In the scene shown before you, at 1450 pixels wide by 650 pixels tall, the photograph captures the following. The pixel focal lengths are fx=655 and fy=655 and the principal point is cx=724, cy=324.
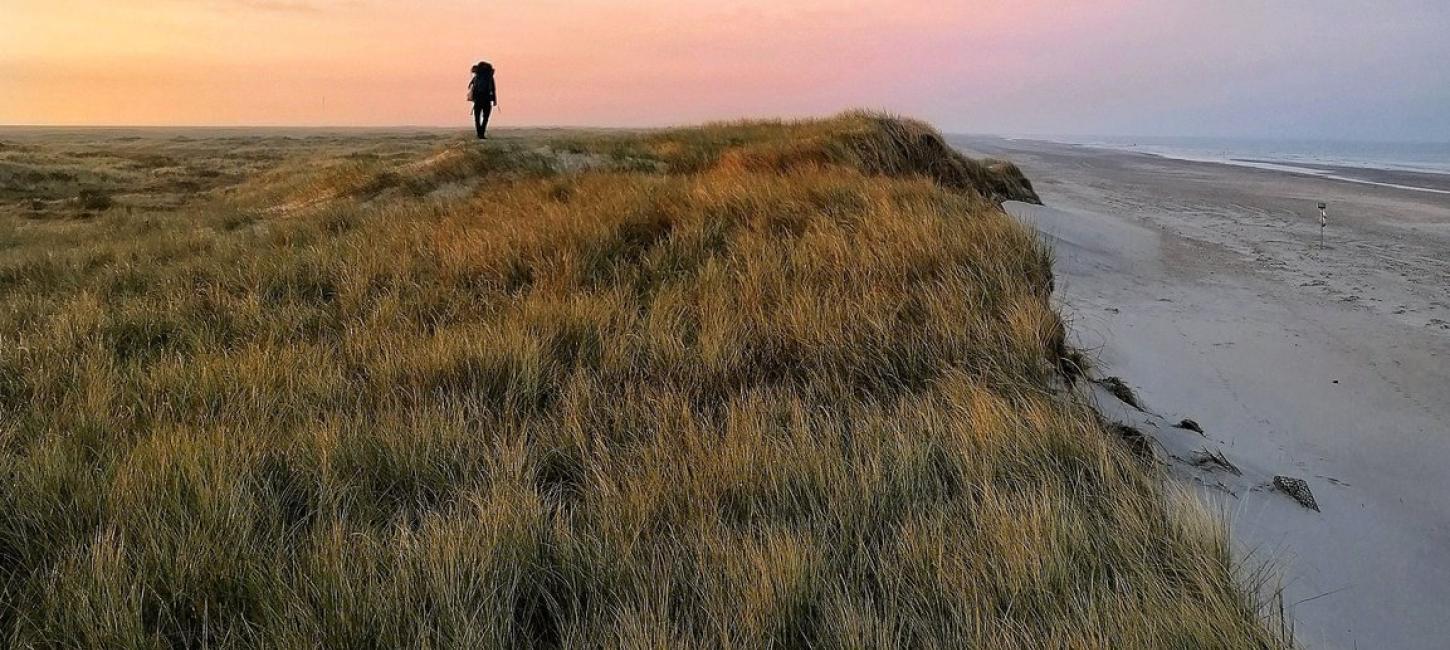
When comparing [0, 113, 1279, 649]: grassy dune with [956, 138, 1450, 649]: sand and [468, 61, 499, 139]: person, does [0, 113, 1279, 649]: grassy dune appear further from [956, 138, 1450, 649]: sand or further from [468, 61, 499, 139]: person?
[468, 61, 499, 139]: person

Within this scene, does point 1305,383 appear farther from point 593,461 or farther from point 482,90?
point 482,90

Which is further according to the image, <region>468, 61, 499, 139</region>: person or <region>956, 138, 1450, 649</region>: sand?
<region>468, 61, 499, 139</region>: person

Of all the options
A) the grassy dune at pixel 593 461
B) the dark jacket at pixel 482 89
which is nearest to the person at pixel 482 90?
the dark jacket at pixel 482 89

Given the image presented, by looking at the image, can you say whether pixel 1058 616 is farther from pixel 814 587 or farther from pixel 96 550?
pixel 96 550

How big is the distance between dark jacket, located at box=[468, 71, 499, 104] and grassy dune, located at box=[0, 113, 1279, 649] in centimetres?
1321

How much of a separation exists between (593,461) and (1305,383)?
18.3 ft

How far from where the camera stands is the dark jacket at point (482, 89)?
1717 centimetres

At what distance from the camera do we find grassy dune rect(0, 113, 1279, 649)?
163 cm

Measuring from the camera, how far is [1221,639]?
1541 millimetres

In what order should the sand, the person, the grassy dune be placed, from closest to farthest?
the grassy dune, the sand, the person

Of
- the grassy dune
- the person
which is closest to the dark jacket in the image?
the person

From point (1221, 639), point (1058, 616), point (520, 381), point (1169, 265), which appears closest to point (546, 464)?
point (520, 381)

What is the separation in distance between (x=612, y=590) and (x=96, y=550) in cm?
137

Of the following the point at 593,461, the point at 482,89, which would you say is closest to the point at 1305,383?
the point at 593,461
